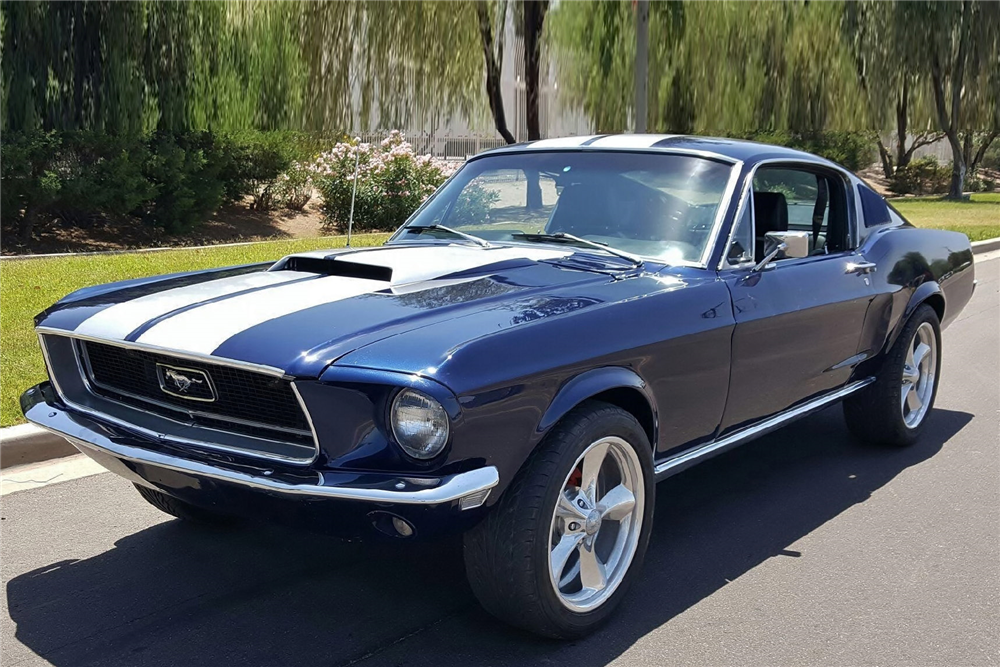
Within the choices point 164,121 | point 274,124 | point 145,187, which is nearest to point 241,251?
point 145,187

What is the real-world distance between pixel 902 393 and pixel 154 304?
404cm

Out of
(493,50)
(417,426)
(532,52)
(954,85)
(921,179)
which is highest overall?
(493,50)

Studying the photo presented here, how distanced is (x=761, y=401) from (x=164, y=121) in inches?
504

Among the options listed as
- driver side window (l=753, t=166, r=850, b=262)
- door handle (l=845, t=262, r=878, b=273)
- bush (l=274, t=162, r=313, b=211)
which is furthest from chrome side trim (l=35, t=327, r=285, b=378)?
bush (l=274, t=162, r=313, b=211)

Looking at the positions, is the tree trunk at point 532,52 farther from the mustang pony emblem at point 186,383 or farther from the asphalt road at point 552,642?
the mustang pony emblem at point 186,383

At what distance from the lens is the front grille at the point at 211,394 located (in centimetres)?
322

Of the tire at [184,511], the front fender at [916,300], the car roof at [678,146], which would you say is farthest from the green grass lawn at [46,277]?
the front fender at [916,300]

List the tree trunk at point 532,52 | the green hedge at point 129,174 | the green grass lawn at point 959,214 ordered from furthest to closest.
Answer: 1. the green grass lawn at point 959,214
2. the tree trunk at point 532,52
3. the green hedge at point 129,174

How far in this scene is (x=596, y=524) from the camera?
3.62m

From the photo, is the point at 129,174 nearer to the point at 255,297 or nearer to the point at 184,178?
the point at 184,178

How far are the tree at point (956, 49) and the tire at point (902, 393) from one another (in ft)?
79.5

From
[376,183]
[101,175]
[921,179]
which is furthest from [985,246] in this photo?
[921,179]

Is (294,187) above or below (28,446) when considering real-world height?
above

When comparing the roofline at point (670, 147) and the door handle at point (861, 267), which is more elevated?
the roofline at point (670, 147)
